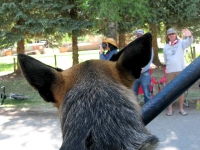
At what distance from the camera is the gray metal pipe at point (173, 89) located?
139 cm

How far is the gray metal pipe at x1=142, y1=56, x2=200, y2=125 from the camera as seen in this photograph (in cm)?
139

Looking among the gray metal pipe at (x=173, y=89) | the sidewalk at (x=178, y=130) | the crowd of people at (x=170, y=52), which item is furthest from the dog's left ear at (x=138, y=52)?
the crowd of people at (x=170, y=52)

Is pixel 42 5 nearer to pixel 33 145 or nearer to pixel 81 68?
pixel 33 145

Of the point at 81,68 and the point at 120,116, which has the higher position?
the point at 81,68

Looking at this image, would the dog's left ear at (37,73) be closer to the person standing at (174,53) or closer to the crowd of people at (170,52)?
the crowd of people at (170,52)

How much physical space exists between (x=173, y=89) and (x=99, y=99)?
0.35 m

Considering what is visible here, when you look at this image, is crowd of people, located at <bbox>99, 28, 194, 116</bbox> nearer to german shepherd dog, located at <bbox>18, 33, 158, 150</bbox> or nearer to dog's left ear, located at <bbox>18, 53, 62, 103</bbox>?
german shepherd dog, located at <bbox>18, 33, 158, 150</bbox>

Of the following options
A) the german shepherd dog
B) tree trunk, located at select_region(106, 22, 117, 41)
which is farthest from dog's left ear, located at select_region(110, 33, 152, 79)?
tree trunk, located at select_region(106, 22, 117, 41)

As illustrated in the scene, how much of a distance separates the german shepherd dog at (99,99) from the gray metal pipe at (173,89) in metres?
0.07

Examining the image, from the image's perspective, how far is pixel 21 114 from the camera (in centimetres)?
941

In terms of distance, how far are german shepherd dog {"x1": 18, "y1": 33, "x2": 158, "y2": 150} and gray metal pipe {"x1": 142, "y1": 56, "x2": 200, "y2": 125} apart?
0.07 metres

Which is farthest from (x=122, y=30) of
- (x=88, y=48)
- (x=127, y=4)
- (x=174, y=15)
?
(x=88, y=48)

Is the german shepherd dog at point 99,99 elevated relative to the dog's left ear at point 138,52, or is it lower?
lower

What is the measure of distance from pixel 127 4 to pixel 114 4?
383 mm
